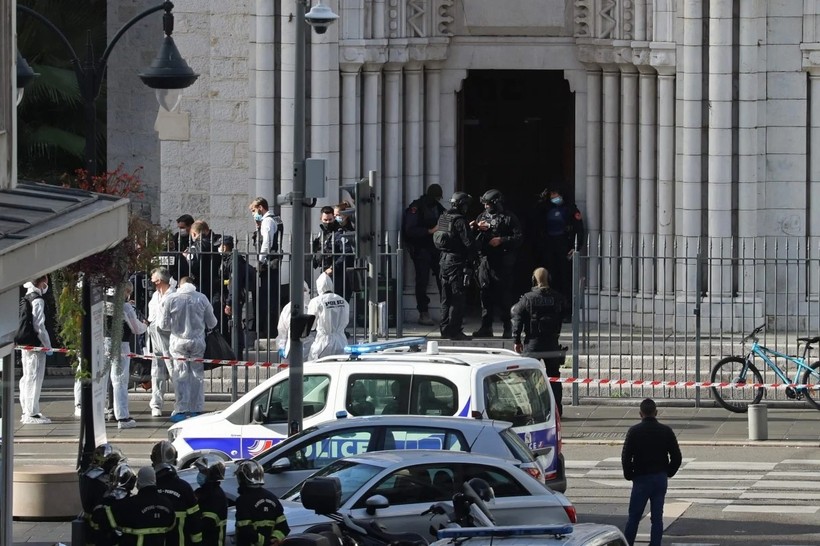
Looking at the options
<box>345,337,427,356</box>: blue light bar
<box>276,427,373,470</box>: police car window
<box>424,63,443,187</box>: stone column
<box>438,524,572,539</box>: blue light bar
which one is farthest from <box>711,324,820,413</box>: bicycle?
<box>438,524,572,539</box>: blue light bar

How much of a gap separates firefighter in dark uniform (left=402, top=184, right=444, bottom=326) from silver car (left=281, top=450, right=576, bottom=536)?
11.4m

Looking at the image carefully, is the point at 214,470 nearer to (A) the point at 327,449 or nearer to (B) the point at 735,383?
(A) the point at 327,449

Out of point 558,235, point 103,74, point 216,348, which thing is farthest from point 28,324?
point 558,235

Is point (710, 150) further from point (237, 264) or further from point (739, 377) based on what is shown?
point (237, 264)

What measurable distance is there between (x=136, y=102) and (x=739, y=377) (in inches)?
616

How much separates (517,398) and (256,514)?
4.88 meters

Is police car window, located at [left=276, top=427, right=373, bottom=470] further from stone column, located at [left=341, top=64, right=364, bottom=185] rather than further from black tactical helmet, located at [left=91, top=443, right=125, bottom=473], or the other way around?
stone column, located at [left=341, top=64, right=364, bottom=185]

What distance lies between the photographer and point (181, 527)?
1201 centimetres

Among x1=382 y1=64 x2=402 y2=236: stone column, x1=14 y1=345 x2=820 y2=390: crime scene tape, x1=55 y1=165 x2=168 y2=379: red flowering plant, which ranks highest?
x1=382 y1=64 x2=402 y2=236: stone column

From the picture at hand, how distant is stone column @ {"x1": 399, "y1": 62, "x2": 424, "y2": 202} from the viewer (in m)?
25.9

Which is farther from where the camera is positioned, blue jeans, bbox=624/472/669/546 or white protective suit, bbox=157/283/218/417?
white protective suit, bbox=157/283/218/417

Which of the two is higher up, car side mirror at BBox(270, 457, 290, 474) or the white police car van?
the white police car van

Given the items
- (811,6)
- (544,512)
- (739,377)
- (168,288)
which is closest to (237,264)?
(168,288)

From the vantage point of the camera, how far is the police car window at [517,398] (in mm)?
16297
